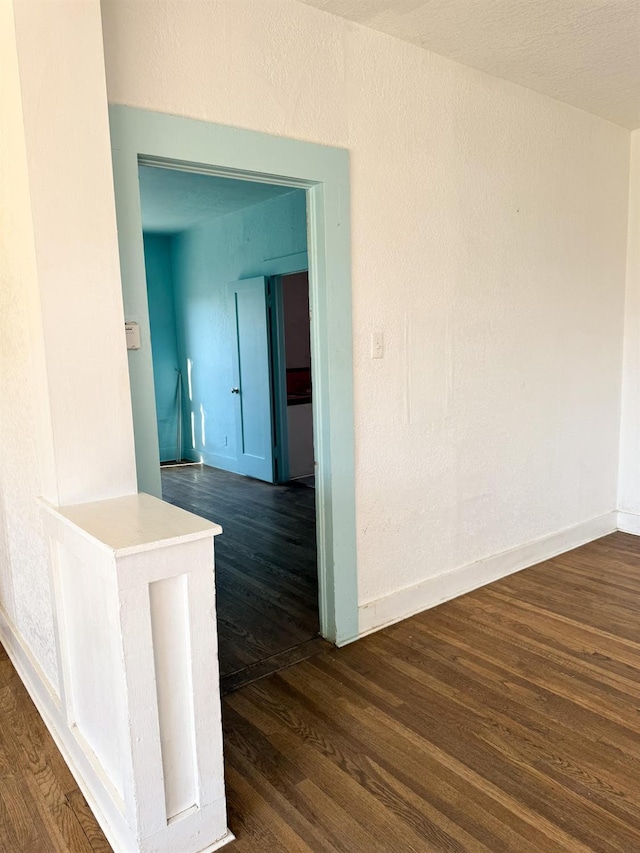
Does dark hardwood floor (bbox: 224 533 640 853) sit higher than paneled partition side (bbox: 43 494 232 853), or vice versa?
paneled partition side (bbox: 43 494 232 853)

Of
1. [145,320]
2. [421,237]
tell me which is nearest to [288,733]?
[145,320]

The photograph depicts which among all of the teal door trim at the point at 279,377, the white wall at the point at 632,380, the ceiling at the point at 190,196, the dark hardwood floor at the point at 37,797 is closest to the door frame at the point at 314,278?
the dark hardwood floor at the point at 37,797

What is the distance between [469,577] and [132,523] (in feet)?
7.01

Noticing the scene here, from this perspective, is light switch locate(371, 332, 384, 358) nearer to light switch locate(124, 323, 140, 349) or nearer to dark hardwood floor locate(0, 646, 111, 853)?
light switch locate(124, 323, 140, 349)

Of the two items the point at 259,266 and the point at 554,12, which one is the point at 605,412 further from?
the point at 259,266

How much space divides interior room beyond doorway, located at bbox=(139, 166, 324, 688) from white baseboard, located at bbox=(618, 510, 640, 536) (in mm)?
2126

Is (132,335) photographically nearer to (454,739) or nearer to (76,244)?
(76,244)

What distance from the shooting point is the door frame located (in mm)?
1975

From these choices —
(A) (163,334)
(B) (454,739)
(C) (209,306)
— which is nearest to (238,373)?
(C) (209,306)

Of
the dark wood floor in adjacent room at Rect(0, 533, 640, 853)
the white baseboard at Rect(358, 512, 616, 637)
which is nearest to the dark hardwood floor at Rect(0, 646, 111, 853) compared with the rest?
the dark wood floor in adjacent room at Rect(0, 533, 640, 853)

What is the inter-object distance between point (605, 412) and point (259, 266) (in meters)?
3.45

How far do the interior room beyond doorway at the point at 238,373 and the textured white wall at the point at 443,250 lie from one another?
0.93 m

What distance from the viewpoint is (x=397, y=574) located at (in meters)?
2.86

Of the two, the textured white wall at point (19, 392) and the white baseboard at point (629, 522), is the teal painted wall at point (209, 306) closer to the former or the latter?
the white baseboard at point (629, 522)
